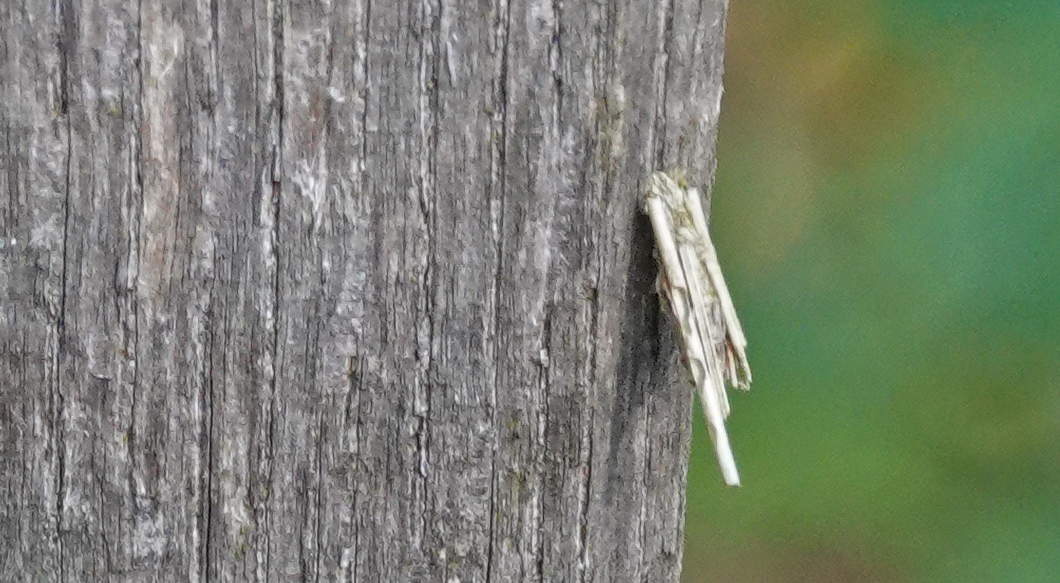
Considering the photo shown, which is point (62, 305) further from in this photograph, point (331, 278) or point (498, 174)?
point (498, 174)

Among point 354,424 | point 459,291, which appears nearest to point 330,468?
point 354,424

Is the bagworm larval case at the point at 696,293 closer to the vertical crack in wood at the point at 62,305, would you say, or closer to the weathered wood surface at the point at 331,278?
the weathered wood surface at the point at 331,278

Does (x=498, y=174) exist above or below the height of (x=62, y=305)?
above

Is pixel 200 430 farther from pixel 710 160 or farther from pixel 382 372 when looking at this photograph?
pixel 710 160

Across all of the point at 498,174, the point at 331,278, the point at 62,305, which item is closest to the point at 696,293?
the point at 498,174

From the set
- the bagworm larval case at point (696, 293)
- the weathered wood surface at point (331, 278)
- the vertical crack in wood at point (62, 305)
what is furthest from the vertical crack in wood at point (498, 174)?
the vertical crack in wood at point (62, 305)

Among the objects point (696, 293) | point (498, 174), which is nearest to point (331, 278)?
point (498, 174)

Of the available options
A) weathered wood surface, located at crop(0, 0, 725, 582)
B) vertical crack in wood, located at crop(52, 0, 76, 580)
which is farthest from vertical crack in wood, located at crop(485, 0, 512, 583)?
vertical crack in wood, located at crop(52, 0, 76, 580)

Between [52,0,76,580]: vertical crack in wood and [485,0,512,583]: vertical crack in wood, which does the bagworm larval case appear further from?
[52,0,76,580]: vertical crack in wood
